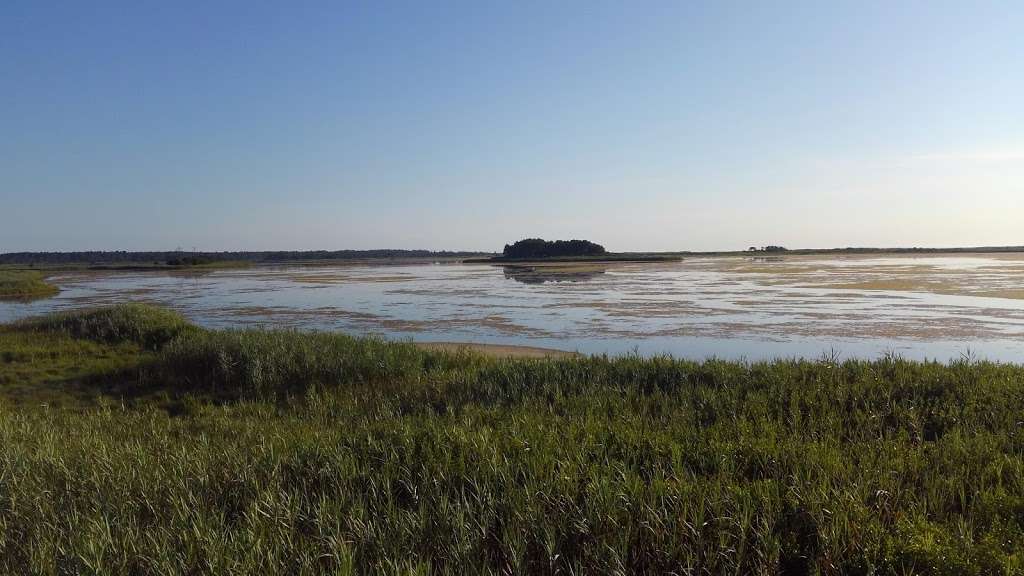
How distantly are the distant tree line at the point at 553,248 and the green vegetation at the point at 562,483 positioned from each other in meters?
108

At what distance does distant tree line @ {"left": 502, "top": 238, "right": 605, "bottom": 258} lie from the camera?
11694cm

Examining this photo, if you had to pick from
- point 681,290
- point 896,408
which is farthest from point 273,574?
point 681,290

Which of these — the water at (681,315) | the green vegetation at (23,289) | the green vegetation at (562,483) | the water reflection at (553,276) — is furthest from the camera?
the water reflection at (553,276)

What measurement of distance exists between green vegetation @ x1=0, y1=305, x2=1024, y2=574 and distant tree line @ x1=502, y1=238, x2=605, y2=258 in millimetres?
108175

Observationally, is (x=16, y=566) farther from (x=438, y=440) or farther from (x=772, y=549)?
(x=772, y=549)

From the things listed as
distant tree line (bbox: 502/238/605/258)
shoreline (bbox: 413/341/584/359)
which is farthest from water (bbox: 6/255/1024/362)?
distant tree line (bbox: 502/238/605/258)

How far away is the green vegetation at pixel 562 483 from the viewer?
3.82 metres

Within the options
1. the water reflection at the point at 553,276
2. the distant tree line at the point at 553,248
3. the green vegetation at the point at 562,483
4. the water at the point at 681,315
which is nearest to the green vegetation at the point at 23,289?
the water at the point at 681,315

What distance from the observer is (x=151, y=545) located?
4.08 meters

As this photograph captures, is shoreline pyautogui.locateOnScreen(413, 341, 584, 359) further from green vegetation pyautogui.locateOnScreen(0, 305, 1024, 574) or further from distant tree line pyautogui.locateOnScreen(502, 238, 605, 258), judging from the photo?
distant tree line pyautogui.locateOnScreen(502, 238, 605, 258)

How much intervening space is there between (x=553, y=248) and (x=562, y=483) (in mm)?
113876

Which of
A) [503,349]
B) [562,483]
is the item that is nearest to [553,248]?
[503,349]

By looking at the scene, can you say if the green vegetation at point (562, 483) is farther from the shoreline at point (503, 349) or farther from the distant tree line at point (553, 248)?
the distant tree line at point (553, 248)

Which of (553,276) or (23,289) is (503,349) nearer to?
(553,276)
